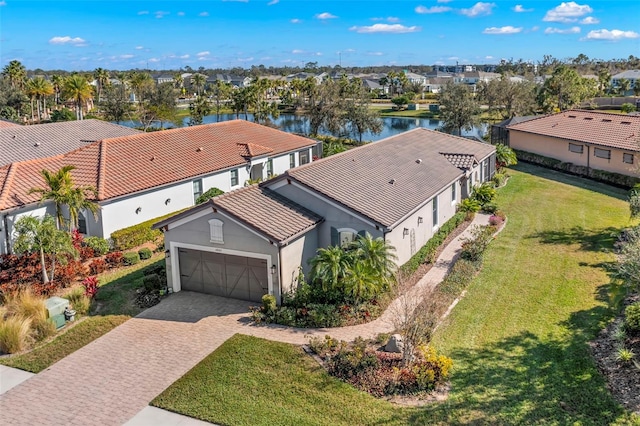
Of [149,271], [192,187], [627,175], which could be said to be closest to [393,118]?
[627,175]

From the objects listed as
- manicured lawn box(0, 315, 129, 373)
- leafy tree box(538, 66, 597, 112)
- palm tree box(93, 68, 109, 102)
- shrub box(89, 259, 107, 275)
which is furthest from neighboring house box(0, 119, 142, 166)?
palm tree box(93, 68, 109, 102)

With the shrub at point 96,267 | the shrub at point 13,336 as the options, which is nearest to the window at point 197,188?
the shrub at point 96,267

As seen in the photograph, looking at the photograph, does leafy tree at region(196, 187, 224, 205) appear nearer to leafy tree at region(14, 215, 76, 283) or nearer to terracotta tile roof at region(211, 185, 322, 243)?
terracotta tile roof at region(211, 185, 322, 243)

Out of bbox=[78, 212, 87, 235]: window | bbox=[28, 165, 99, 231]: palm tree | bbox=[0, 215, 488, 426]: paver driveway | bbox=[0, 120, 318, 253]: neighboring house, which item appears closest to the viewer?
bbox=[0, 215, 488, 426]: paver driveway

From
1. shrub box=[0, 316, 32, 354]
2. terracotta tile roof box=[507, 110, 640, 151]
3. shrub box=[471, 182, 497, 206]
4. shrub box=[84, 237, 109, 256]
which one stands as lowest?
shrub box=[0, 316, 32, 354]

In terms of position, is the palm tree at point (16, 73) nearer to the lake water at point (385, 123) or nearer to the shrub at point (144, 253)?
the lake water at point (385, 123)

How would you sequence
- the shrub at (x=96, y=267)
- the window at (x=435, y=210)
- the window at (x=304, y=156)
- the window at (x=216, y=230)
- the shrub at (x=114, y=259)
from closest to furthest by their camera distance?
1. the window at (x=216, y=230)
2. the shrub at (x=96, y=267)
3. the shrub at (x=114, y=259)
4. the window at (x=435, y=210)
5. the window at (x=304, y=156)

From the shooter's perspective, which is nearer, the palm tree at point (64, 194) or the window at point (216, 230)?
the window at point (216, 230)

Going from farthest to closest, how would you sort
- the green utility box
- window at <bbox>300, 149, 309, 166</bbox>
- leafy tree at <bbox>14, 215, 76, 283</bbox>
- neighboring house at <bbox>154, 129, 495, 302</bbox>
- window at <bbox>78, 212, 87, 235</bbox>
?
window at <bbox>300, 149, 309, 166</bbox>
window at <bbox>78, 212, 87, 235</bbox>
leafy tree at <bbox>14, 215, 76, 283</bbox>
neighboring house at <bbox>154, 129, 495, 302</bbox>
the green utility box
